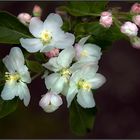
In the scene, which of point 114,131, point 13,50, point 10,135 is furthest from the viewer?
point 114,131

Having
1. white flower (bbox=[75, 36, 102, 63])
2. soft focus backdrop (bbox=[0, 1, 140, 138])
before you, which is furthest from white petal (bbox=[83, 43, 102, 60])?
soft focus backdrop (bbox=[0, 1, 140, 138])

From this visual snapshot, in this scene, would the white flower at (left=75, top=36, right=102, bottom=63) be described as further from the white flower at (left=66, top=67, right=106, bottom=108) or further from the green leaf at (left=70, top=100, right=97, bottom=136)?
the green leaf at (left=70, top=100, right=97, bottom=136)

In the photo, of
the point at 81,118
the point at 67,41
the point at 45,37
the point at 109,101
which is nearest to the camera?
the point at 67,41

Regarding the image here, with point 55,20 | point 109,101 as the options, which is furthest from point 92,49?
point 109,101

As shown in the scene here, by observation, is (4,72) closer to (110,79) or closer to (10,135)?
(10,135)

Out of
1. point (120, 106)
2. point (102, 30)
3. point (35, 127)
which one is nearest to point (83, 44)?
point (102, 30)

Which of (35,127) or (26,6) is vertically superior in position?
(26,6)

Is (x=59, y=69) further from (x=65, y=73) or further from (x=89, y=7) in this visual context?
(x=89, y=7)

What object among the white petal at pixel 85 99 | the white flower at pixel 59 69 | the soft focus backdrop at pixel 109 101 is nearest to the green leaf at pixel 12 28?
the white flower at pixel 59 69
